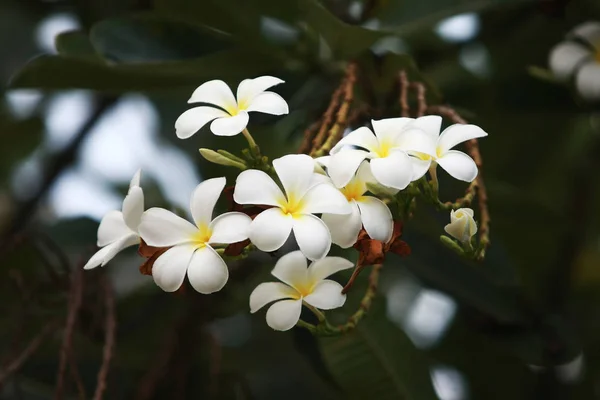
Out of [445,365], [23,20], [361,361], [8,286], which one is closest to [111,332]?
[361,361]

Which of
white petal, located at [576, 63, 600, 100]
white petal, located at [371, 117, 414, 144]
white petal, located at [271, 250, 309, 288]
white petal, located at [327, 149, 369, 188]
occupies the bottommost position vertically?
white petal, located at [576, 63, 600, 100]

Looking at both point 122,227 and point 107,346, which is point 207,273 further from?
point 107,346

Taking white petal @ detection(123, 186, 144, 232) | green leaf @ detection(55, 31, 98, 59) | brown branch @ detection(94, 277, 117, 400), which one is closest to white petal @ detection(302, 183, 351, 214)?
white petal @ detection(123, 186, 144, 232)

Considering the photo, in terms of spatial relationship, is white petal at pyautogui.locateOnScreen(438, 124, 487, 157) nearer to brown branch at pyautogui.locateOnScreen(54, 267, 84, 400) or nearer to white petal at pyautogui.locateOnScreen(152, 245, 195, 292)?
white petal at pyautogui.locateOnScreen(152, 245, 195, 292)

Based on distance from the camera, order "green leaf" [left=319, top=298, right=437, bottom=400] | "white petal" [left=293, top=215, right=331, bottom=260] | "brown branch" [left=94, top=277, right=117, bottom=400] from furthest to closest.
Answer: "green leaf" [left=319, top=298, right=437, bottom=400]
"brown branch" [left=94, top=277, right=117, bottom=400]
"white petal" [left=293, top=215, right=331, bottom=260]

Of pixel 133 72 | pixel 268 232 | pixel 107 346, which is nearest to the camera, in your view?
pixel 268 232

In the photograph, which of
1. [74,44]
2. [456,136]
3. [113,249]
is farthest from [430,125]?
[74,44]

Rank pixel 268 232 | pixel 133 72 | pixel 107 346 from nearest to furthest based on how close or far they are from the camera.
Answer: pixel 268 232 → pixel 107 346 → pixel 133 72
